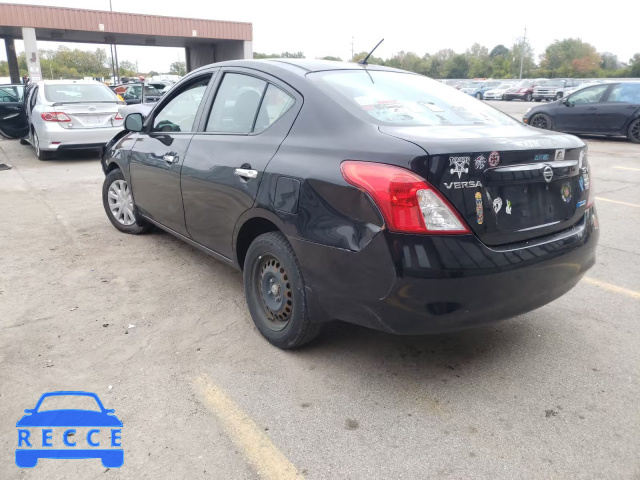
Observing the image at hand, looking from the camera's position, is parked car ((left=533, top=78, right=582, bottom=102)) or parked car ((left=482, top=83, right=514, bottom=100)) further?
parked car ((left=482, top=83, right=514, bottom=100))

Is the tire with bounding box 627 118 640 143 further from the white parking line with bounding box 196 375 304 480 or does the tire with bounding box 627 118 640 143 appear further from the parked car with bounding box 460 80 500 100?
the parked car with bounding box 460 80 500 100

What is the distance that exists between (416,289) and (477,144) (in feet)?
2.40

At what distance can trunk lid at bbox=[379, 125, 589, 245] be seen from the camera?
2.37 m

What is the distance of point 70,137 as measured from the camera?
988cm

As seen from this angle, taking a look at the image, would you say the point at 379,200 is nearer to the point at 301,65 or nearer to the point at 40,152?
the point at 301,65

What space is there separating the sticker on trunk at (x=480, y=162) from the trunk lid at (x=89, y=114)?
9285 mm

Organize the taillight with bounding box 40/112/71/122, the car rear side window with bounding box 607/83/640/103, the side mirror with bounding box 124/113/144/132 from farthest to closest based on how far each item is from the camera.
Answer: the car rear side window with bounding box 607/83/640/103, the taillight with bounding box 40/112/71/122, the side mirror with bounding box 124/113/144/132

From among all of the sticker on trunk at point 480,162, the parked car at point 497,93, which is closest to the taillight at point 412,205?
the sticker on trunk at point 480,162

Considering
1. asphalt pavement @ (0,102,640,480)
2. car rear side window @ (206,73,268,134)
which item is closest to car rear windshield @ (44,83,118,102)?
asphalt pavement @ (0,102,640,480)

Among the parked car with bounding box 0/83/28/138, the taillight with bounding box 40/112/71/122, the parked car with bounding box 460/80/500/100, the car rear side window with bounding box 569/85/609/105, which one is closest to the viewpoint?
the taillight with bounding box 40/112/71/122

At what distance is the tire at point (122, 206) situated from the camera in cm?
518

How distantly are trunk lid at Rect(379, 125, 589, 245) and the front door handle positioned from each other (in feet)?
2.80

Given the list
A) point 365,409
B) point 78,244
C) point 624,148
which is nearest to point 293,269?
point 365,409

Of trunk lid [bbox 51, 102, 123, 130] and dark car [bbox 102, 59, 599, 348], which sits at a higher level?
dark car [bbox 102, 59, 599, 348]
